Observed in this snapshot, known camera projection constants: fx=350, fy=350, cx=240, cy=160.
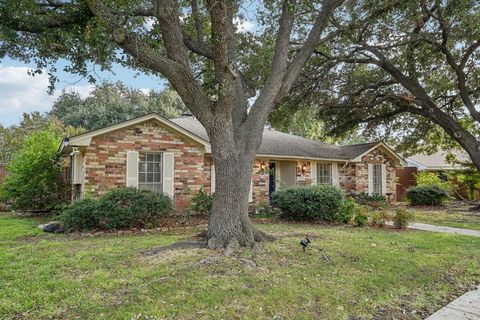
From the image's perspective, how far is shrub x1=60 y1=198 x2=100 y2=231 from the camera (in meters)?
8.90

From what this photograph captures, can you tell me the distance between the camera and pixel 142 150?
1183 centimetres

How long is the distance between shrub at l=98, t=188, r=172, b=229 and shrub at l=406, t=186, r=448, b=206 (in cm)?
1372

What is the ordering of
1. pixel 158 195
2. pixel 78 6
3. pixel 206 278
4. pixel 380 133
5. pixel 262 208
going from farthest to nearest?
pixel 380 133
pixel 262 208
pixel 158 195
pixel 78 6
pixel 206 278

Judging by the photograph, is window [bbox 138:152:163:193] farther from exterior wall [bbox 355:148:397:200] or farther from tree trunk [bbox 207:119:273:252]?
exterior wall [bbox 355:148:397:200]

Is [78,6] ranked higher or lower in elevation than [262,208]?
higher

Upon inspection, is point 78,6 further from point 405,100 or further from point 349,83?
point 405,100

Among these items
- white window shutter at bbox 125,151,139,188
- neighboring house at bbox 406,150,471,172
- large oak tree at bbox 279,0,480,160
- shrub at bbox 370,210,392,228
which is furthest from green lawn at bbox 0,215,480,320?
neighboring house at bbox 406,150,471,172

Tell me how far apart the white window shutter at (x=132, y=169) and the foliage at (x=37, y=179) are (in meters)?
3.69

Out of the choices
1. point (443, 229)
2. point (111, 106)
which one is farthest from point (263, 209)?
point (111, 106)

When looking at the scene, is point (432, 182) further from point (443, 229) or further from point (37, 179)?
point (37, 179)

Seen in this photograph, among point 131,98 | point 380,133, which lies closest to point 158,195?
point 380,133

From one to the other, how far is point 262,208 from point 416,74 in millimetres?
8193

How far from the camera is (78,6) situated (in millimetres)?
6633

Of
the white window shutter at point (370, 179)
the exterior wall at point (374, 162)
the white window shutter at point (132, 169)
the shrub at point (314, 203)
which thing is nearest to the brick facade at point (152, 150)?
the white window shutter at point (132, 169)
